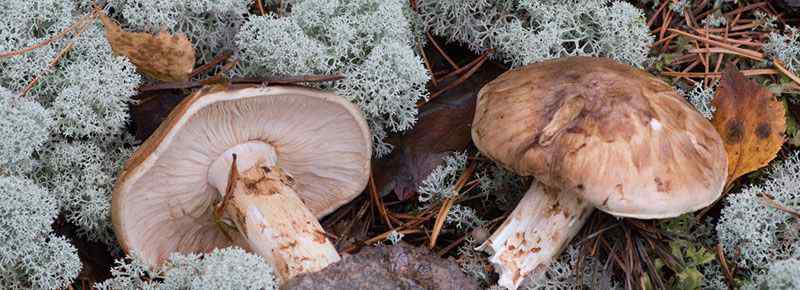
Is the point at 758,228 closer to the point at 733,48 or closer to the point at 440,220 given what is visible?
the point at 733,48

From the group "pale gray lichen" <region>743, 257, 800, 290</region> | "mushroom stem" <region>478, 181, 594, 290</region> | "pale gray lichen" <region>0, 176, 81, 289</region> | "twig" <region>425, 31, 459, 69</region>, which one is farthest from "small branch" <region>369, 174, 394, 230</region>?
"pale gray lichen" <region>743, 257, 800, 290</region>

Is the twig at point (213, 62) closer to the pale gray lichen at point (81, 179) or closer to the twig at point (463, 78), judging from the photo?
the pale gray lichen at point (81, 179)

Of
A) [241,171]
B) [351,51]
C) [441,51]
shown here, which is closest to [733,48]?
[441,51]

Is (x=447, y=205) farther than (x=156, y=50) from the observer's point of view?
Yes

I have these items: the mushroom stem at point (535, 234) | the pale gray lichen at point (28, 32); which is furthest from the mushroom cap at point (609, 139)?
the pale gray lichen at point (28, 32)

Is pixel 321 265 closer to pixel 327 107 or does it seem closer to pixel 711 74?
pixel 327 107

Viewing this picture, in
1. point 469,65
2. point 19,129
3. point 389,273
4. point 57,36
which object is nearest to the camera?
point 389,273

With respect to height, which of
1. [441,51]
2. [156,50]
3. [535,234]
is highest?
[156,50]

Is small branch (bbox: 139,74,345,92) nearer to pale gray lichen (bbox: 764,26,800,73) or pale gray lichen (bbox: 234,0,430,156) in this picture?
pale gray lichen (bbox: 234,0,430,156)
